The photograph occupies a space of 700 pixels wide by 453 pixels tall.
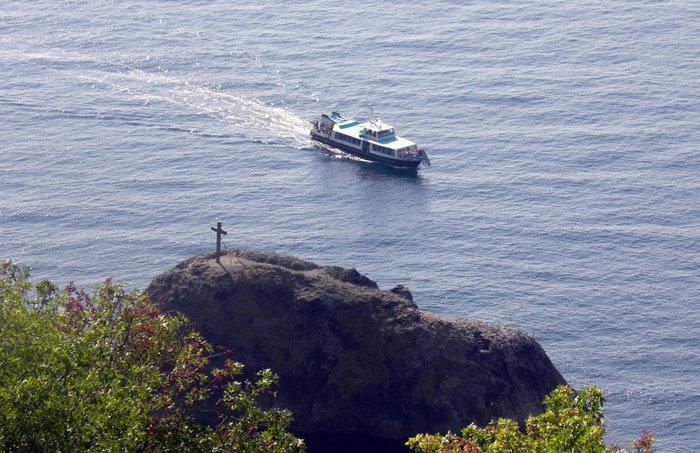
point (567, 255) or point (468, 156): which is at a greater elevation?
point (468, 156)

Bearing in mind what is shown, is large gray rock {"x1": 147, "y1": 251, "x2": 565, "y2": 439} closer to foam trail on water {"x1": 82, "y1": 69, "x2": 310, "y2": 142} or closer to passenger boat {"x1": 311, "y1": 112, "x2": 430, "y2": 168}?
passenger boat {"x1": 311, "y1": 112, "x2": 430, "y2": 168}

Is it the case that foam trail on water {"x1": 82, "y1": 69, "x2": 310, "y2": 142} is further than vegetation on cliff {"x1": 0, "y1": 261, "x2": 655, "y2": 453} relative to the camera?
Yes

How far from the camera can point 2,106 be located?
115125mm

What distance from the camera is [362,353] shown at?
5406 centimetres

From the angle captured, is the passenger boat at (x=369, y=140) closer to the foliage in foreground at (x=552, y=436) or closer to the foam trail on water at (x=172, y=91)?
the foam trail on water at (x=172, y=91)

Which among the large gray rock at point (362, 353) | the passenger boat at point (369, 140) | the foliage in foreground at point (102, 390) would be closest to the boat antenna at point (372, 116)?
the passenger boat at point (369, 140)

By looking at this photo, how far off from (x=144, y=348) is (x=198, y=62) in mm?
99406

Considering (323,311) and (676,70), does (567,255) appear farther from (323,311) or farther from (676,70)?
(676,70)

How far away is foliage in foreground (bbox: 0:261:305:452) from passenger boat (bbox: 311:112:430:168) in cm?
6821

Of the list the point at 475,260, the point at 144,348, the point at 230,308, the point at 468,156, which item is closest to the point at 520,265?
the point at 475,260

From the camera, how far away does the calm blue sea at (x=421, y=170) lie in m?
74.2

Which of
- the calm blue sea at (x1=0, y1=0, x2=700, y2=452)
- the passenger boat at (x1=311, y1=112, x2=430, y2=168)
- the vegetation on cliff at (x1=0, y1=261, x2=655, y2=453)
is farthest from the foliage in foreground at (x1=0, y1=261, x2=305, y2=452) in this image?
the passenger boat at (x1=311, y1=112, x2=430, y2=168)

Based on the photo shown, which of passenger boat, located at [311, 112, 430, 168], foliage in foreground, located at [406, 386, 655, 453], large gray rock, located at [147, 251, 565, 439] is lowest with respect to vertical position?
large gray rock, located at [147, 251, 565, 439]

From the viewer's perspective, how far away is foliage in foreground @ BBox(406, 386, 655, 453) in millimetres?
28016
